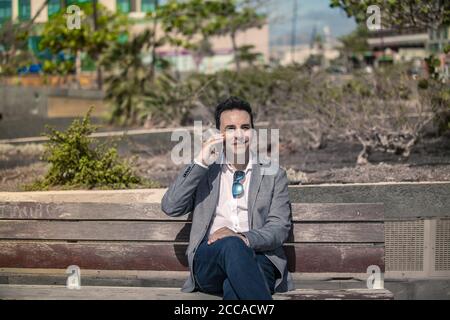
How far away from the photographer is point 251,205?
4.65m

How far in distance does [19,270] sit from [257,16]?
89.0 ft

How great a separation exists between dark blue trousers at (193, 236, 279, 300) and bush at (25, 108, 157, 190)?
90.5 inches

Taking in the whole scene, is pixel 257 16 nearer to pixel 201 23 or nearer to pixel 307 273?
pixel 201 23

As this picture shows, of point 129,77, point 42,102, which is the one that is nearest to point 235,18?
point 42,102

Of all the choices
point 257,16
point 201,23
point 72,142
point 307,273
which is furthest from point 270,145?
point 257,16

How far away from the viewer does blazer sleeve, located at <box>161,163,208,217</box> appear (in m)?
A: 4.52

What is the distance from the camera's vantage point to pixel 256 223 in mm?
4637

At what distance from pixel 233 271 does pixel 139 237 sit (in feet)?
3.01

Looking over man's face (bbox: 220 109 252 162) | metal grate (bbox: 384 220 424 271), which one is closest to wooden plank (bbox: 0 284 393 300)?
man's face (bbox: 220 109 252 162)

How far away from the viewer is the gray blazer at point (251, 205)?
4.54m

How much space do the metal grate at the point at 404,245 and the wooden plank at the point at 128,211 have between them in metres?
0.93

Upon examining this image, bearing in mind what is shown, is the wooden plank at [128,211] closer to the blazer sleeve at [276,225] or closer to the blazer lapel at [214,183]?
the blazer sleeve at [276,225]

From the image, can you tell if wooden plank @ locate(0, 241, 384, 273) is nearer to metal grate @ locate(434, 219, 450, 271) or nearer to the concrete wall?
metal grate @ locate(434, 219, 450, 271)

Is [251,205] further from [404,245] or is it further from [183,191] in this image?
[404,245]
